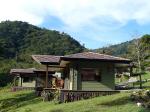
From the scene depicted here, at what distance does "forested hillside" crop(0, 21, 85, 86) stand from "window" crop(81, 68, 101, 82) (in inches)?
2664

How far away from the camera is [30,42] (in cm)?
11312

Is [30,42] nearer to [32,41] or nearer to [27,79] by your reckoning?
[32,41]

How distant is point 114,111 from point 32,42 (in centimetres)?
9519

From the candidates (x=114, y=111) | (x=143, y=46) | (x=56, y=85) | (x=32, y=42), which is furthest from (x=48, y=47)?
(x=114, y=111)

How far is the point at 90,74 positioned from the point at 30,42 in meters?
86.6

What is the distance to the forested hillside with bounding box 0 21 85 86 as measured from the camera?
103500mm

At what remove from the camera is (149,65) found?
62.2 metres

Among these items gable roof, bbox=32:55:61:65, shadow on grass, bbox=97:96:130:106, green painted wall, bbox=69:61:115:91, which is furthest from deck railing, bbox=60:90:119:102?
gable roof, bbox=32:55:61:65

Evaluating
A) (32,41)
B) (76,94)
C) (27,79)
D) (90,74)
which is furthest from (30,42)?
(76,94)

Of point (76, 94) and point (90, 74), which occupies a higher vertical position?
point (90, 74)

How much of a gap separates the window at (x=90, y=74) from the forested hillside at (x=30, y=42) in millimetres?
67671

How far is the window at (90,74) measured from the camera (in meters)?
27.9

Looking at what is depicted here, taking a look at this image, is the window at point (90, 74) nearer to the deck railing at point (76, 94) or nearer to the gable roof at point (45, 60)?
the deck railing at point (76, 94)

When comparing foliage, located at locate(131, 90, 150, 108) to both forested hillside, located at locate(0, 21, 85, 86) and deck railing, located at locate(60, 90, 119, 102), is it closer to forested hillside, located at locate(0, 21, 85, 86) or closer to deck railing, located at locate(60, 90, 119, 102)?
deck railing, located at locate(60, 90, 119, 102)
